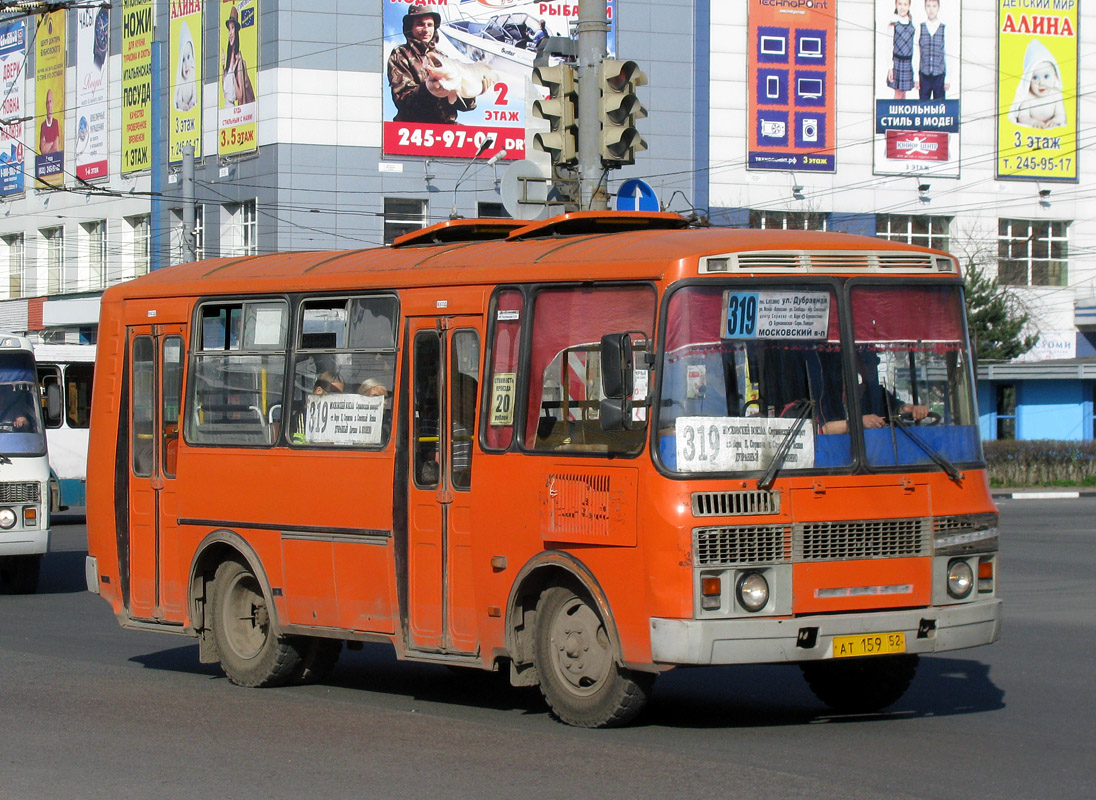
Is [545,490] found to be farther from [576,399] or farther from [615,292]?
[615,292]

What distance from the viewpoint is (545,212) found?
1709 cm

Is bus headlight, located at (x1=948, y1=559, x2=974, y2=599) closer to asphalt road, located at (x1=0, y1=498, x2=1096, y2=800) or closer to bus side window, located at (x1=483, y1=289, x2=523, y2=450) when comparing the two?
asphalt road, located at (x1=0, y1=498, x2=1096, y2=800)

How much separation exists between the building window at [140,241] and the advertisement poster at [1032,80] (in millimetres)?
26985

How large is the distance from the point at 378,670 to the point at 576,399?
12.2ft

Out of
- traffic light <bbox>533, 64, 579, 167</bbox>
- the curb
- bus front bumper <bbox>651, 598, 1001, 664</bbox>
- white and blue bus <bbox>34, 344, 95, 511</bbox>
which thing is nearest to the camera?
bus front bumper <bbox>651, 598, 1001, 664</bbox>

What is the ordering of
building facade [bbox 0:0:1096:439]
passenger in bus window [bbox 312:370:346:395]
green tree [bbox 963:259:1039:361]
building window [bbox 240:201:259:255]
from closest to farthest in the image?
passenger in bus window [bbox 312:370:346:395]
building facade [bbox 0:0:1096:439]
green tree [bbox 963:259:1039:361]
building window [bbox 240:201:259:255]

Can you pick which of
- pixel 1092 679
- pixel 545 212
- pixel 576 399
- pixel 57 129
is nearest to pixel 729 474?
pixel 576 399

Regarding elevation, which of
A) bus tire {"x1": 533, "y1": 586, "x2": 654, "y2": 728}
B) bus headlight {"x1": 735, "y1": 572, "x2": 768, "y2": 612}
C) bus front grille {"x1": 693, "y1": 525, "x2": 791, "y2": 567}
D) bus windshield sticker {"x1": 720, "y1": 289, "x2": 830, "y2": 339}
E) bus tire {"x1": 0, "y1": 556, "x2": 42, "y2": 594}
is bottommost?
bus tire {"x1": 0, "y1": 556, "x2": 42, "y2": 594}

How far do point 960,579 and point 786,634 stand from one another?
1.20 metres

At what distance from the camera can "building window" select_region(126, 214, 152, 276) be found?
5344cm

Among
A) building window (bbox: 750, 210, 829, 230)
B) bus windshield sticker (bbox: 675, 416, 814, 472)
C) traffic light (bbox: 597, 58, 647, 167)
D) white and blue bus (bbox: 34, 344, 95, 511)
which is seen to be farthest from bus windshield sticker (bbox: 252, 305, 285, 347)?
building window (bbox: 750, 210, 829, 230)

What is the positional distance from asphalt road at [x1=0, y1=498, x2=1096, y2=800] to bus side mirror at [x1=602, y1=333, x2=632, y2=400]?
6.01 ft

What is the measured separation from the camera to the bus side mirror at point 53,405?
57.2ft

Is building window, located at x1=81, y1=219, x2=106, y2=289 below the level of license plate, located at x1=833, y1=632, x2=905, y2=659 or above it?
above
